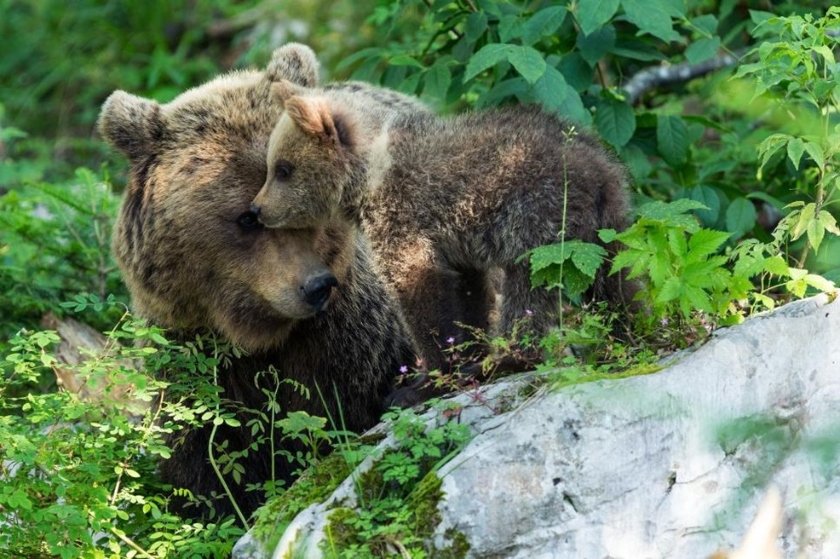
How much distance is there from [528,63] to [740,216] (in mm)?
1426

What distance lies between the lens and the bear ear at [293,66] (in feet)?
18.3

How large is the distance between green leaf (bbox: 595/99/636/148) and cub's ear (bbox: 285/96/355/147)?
5.44 feet

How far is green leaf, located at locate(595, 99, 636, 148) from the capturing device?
20.5 feet

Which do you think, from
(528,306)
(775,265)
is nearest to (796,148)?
(775,265)

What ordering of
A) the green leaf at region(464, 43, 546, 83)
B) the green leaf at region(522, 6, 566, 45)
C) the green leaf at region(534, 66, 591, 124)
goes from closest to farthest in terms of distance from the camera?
1. the green leaf at region(464, 43, 546, 83)
2. the green leaf at region(534, 66, 591, 124)
3. the green leaf at region(522, 6, 566, 45)

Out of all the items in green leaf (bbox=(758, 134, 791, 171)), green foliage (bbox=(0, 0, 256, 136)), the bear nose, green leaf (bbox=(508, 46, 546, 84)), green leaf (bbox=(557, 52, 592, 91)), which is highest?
green leaf (bbox=(508, 46, 546, 84))

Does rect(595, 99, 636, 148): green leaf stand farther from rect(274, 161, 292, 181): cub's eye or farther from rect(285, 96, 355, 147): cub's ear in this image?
rect(274, 161, 292, 181): cub's eye

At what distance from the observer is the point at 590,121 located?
605cm

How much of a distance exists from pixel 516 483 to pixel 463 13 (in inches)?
133

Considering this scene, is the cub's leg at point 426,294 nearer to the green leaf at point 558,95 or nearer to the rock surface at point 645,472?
the rock surface at point 645,472

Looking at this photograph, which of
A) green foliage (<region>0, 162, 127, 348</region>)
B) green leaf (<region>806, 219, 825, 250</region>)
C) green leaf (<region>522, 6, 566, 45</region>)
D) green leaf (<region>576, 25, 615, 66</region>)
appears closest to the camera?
green leaf (<region>806, 219, 825, 250</region>)

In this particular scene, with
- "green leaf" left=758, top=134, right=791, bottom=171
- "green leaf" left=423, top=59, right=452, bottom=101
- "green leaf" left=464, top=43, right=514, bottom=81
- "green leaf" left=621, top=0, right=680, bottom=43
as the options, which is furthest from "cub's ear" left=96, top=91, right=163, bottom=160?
"green leaf" left=758, top=134, right=791, bottom=171

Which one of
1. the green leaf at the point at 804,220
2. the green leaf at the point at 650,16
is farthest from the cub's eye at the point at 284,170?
the green leaf at the point at 804,220

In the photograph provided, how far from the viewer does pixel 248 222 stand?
17.1ft
